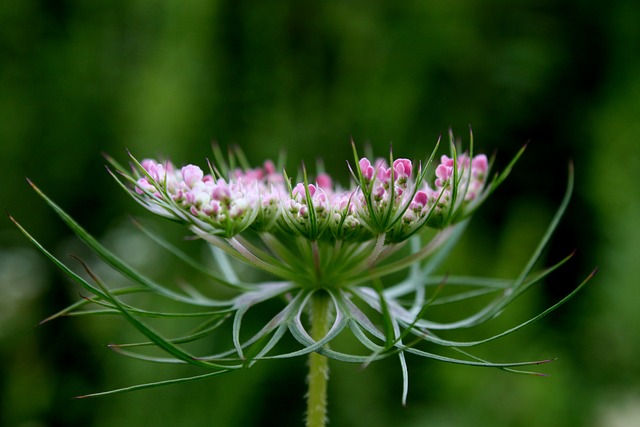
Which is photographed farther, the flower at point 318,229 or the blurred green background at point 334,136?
the blurred green background at point 334,136

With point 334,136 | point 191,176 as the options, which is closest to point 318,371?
point 191,176

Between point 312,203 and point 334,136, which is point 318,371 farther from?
point 334,136

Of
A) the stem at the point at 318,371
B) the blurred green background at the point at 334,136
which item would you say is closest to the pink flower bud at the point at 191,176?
the stem at the point at 318,371

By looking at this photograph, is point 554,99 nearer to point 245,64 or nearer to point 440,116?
point 440,116

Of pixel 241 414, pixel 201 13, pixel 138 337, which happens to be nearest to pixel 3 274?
pixel 138 337

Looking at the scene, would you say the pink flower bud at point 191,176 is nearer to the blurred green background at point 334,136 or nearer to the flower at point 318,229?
the flower at point 318,229

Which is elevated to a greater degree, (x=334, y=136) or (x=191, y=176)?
(x=334, y=136)

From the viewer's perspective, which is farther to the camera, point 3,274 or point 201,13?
point 201,13
